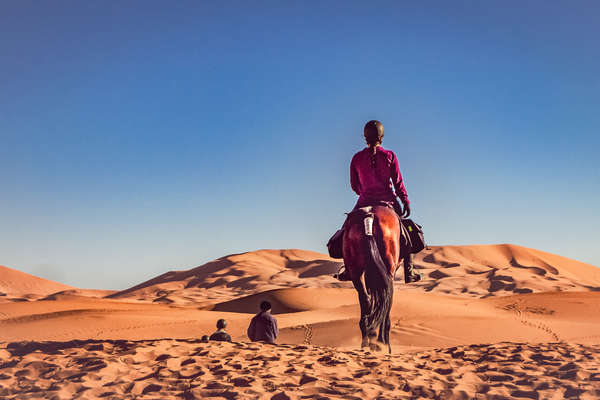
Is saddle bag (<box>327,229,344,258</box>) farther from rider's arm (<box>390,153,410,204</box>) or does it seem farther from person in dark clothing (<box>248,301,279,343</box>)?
person in dark clothing (<box>248,301,279,343</box>)

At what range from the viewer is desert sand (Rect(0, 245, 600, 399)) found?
5.23 metres

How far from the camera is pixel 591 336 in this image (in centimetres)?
1357

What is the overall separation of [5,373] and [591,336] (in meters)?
14.0

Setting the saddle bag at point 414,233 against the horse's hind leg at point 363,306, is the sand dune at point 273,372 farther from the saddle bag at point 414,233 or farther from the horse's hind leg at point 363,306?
the saddle bag at point 414,233

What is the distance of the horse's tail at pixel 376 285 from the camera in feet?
23.2

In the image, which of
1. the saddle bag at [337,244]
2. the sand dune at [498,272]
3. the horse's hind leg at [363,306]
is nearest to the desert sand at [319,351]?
the horse's hind leg at [363,306]

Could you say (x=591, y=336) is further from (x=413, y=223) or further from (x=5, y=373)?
(x=5, y=373)

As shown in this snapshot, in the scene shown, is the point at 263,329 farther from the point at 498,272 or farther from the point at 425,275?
the point at 425,275

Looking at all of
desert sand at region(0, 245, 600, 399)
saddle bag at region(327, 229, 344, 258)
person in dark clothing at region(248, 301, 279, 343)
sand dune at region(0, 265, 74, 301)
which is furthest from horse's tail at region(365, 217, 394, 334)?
sand dune at region(0, 265, 74, 301)

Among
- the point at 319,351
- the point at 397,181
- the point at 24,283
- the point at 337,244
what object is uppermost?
the point at 397,181

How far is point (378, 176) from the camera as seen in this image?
7949mm

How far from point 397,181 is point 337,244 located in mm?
1407

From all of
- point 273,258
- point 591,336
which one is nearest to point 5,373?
point 591,336

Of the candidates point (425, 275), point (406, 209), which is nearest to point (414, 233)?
point (406, 209)
